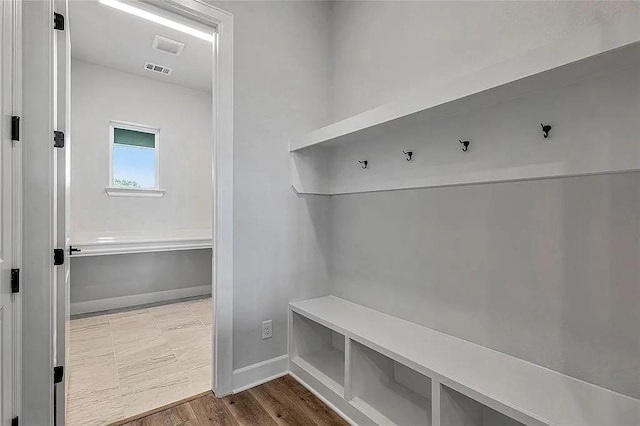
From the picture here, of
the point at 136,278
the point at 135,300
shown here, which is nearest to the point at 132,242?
the point at 136,278

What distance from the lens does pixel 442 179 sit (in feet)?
5.43

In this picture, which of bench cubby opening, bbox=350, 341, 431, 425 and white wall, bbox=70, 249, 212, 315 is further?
white wall, bbox=70, 249, 212, 315

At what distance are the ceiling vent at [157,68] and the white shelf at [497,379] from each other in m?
3.58

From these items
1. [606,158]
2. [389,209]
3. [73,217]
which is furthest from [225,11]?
[73,217]

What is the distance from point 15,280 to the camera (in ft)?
4.07

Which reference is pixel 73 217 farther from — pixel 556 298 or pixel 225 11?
pixel 556 298

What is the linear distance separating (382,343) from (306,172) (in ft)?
4.06

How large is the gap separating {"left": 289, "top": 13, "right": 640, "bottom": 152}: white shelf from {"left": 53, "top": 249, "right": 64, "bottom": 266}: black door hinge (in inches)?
64.0

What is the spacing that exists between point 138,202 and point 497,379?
408 centimetres

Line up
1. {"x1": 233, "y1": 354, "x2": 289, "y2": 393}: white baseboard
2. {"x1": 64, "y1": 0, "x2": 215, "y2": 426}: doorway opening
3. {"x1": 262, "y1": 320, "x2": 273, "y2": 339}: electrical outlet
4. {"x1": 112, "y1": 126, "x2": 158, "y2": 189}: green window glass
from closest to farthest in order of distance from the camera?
{"x1": 233, "y1": 354, "x2": 289, "y2": 393}: white baseboard < {"x1": 262, "y1": 320, "x2": 273, "y2": 339}: electrical outlet < {"x1": 64, "y1": 0, "x2": 215, "y2": 426}: doorway opening < {"x1": 112, "y1": 126, "x2": 158, "y2": 189}: green window glass

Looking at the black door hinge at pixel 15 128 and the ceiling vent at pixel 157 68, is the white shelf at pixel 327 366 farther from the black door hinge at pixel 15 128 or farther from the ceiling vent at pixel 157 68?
the ceiling vent at pixel 157 68

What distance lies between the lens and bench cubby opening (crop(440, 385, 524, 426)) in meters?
1.26

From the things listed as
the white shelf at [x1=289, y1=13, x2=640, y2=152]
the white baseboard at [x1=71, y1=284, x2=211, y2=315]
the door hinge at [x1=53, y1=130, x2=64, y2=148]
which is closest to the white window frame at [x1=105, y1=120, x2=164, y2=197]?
the white baseboard at [x1=71, y1=284, x2=211, y2=315]

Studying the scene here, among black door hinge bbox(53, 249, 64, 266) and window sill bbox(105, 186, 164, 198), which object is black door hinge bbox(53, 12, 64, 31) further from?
window sill bbox(105, 186, 164, 198)
